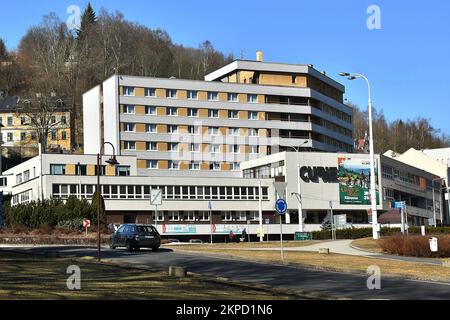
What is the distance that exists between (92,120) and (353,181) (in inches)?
1597

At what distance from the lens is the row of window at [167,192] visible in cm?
8306

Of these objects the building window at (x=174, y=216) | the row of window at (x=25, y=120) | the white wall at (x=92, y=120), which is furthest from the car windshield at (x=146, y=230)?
the row of window at (x=25, y=120)

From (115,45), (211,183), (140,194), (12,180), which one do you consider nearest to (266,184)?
(211,183)

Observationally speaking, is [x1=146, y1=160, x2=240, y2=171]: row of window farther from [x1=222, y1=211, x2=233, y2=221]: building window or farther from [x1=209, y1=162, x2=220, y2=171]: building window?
[x1=222, y1=211, x2=233, y2=221]: building window

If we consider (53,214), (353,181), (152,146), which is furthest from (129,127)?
(53,214)

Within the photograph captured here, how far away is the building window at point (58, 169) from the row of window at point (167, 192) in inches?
184

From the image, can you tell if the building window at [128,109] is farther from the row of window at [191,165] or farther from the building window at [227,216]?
the building window at [227,216]

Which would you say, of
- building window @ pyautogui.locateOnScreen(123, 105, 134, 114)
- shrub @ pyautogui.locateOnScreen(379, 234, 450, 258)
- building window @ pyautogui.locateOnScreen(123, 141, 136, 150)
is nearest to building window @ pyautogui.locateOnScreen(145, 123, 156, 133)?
building window @ pyautogui.locateOnScreen(123, 141, 136, 150)

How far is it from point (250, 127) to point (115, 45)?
3535cm

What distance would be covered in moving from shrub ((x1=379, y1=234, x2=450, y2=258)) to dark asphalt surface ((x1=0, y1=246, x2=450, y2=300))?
1211 cm

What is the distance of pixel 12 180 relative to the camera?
104 meters

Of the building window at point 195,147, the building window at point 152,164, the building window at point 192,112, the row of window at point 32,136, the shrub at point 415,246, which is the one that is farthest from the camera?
the row of window at point 32,136

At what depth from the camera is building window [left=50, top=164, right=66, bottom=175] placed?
Result: 86.8 meters

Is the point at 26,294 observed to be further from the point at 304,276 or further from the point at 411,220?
the point at 411,220
